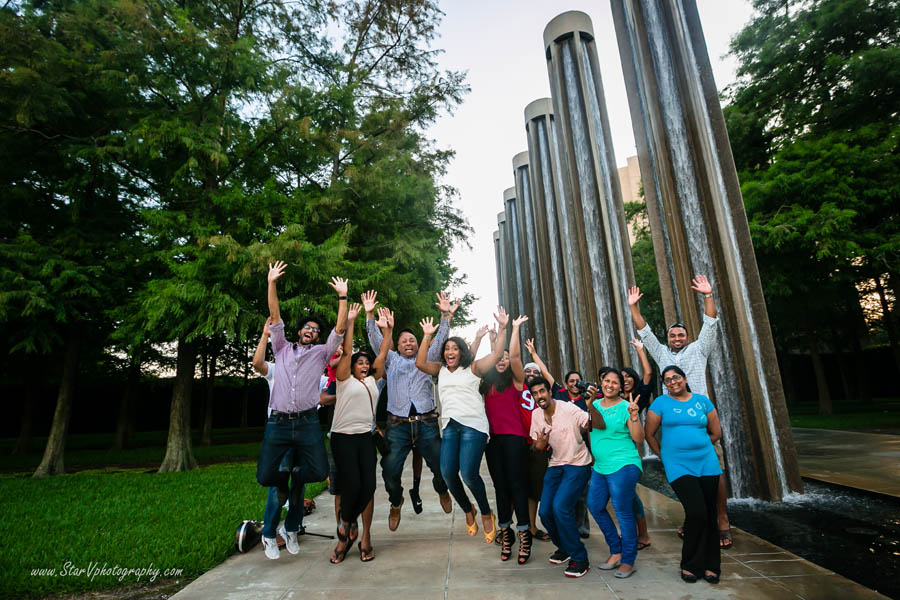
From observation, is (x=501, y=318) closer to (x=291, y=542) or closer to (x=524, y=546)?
(x=524, y=546)

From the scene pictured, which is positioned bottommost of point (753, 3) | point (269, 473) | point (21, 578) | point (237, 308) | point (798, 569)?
point (798, 569)

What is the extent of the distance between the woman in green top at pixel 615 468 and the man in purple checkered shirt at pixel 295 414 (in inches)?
91.9

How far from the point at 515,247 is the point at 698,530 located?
72.8ft

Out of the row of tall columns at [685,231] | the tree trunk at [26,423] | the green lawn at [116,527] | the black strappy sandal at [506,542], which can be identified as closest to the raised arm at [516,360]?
the black strappy sandal at [506,542]

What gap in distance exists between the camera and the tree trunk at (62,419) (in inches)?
447

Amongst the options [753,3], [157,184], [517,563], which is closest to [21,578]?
[517,563]

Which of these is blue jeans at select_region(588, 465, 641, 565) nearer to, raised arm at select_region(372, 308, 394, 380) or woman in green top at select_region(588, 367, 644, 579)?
woman in green top at select_region(588, 367, 644, 579)

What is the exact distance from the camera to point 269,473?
13.1ft

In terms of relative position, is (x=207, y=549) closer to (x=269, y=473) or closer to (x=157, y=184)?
(x=269, y=473)

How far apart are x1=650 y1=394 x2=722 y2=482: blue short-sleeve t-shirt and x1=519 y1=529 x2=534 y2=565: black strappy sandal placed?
1.22 m

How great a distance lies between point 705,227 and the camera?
22.4ft

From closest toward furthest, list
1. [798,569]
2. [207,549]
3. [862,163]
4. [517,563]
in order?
[798,569] < [517,563] < [207,549] < [862,163]

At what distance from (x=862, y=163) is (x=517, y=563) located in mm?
13587

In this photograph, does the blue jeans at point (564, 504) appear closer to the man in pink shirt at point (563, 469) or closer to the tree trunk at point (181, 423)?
the man in pink shirt at point (563, 469)
